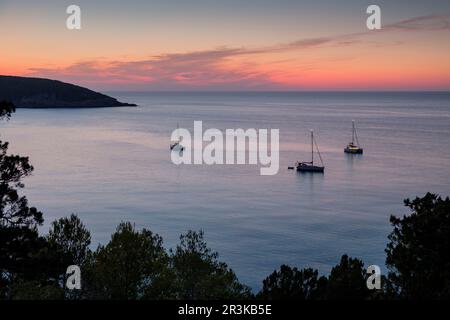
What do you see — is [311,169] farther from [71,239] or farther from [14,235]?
[14,235]

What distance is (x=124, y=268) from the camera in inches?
1051

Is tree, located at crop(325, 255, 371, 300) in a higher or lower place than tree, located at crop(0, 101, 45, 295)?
Result: lower

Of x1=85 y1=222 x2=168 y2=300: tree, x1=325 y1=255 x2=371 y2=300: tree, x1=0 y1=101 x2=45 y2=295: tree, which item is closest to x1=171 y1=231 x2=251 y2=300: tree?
x1=85 y1=222 x2=168 y2=300: tree

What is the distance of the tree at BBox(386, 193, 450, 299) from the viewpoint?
20312mm

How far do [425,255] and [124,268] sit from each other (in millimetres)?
14884

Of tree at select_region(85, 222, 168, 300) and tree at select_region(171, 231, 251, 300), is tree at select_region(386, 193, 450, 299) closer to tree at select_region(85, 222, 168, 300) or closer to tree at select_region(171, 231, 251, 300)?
tree at select_region(171, 231, 251, 300)

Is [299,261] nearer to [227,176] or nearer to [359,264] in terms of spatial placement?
[359,264]

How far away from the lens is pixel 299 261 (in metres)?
56.7

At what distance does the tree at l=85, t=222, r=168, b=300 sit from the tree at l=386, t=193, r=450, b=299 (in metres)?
11.9

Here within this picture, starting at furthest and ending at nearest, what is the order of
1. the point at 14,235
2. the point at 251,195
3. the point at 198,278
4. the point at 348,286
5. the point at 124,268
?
the point at 251,195
the point at 198,278
the point at 124,268
the point at 14,235
the point at 348,286

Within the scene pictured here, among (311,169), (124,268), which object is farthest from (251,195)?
(124,268)

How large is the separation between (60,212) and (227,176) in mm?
→ 40984

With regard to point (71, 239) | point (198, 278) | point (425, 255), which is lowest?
point (198, 278)
